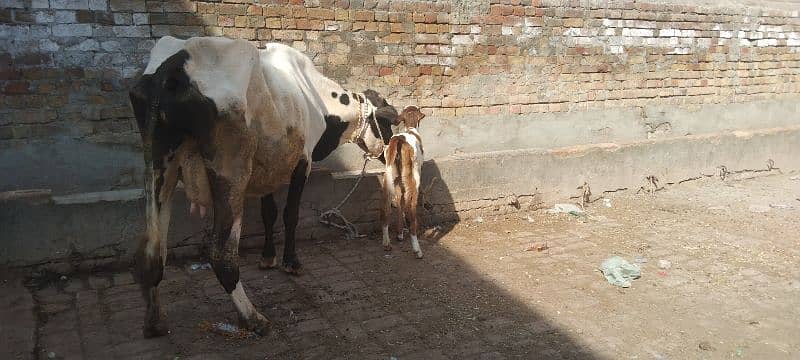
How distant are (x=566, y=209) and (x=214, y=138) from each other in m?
4.82

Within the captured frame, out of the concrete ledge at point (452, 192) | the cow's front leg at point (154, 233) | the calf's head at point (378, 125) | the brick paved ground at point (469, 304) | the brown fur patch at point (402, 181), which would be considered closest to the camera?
the cow's front leg at point (154, 233)

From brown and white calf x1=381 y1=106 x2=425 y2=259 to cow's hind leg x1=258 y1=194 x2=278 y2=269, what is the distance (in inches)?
43.8

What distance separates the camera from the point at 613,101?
8.03 metres

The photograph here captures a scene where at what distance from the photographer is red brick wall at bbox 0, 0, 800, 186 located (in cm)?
495

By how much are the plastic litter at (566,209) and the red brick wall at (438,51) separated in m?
1.28

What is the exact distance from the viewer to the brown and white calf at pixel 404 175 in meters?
5.46

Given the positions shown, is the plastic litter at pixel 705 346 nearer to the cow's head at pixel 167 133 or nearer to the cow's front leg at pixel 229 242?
the cow's front leg at pixel 229 242

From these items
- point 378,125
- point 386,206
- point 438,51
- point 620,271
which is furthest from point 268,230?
point 620,271

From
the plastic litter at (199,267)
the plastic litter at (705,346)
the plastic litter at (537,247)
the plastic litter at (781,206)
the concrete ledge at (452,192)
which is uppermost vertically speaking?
the concrete ledge at (452,192)

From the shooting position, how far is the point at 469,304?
177 inches

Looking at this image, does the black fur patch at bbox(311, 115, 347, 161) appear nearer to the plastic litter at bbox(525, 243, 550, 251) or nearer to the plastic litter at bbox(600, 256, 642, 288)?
the plastic litter at bbox(525, 243, 550, 251)

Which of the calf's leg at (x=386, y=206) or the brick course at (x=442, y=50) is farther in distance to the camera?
the calf's leg at (x=386, y=206)

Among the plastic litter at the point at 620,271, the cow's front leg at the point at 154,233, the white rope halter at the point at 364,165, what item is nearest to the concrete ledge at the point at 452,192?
the white rope halter at the point at 364,165

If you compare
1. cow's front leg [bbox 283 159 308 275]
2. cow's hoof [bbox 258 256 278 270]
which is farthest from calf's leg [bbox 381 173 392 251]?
cow's hoof [bbox 258 256 278 270]
